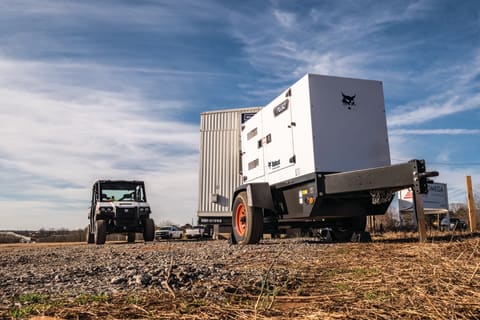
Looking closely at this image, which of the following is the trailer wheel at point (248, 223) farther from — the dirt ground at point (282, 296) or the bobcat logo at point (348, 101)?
the dirt ground at point (282, 296)

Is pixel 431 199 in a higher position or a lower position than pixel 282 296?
higher

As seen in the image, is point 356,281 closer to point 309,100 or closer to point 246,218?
point 309,100

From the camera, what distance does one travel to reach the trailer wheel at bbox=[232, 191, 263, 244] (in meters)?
8.69

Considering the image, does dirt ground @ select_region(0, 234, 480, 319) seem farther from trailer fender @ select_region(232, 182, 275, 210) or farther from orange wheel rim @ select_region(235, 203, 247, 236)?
orange wheel rim @ select_region(235, 203, 247, 236)

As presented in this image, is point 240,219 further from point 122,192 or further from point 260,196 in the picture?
point 122,192

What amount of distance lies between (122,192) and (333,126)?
11465mm

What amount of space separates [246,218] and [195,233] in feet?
61.4

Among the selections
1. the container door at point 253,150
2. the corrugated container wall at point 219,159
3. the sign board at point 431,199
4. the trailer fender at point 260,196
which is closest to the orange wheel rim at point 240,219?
the trailer fender at point 260,196

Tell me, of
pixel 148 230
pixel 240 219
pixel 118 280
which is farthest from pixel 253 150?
pixel 118 280

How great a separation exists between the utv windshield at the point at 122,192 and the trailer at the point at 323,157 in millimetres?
8583

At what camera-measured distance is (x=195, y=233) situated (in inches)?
1061

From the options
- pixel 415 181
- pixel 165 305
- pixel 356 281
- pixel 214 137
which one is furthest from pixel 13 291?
pixel 214 137

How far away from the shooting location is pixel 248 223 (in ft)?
28.7

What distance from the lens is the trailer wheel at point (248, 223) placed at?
28.5ft
